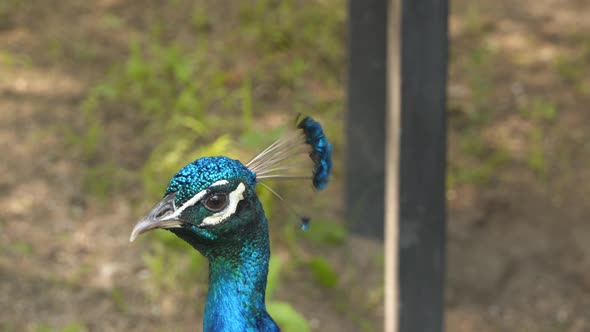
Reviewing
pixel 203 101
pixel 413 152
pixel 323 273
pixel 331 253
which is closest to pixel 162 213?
pixel 413 152

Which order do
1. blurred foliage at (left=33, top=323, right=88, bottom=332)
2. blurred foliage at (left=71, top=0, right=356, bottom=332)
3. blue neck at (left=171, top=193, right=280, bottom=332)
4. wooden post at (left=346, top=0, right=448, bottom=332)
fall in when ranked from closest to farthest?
1. blue neck at (left=171, top=193, right=280, bottom=332)
2. wooden post at (left=346, top=0, right=448, bottom=332)
3. blurred foliage at (left=33, top=323, right=88, bottom=332)
4. blurred foliage at (left=71, top=0, right=356, bottom=332)

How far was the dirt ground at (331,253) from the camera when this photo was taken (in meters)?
3.00

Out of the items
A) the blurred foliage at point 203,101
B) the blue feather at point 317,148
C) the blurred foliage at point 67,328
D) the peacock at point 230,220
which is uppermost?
the blurred foliage at point 203,101

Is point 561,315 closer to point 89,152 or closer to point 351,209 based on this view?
point 351,209

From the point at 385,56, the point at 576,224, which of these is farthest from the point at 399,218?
the point at 576,224

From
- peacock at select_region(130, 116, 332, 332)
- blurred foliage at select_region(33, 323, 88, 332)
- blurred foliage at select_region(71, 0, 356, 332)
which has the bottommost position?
blurred foliage at select_region(33, 323, 88, 332)

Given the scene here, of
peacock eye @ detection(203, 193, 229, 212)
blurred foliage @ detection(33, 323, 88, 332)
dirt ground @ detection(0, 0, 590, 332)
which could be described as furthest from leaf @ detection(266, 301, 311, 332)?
peacock eye @ detection(203, 193, 229, 212)

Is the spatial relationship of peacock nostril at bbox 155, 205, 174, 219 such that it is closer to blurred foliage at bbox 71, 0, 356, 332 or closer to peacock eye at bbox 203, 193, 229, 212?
peacock eye at bbox 203, 193, 229, 212

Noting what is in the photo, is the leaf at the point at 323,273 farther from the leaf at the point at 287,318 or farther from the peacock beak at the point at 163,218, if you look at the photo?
the peacock beak at the point at 163,218

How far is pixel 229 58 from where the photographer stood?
4.03 meters

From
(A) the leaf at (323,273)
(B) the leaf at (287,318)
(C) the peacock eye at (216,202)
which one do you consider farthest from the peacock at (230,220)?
(A) the leaf at (323,273)

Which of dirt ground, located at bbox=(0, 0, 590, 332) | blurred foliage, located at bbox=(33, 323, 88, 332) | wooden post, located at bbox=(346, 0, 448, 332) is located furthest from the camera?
dirt ground, located at bbox=(0, 0, 590, 332)

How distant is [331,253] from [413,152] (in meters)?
0.95

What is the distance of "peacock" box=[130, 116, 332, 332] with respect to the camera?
144 centimetres
